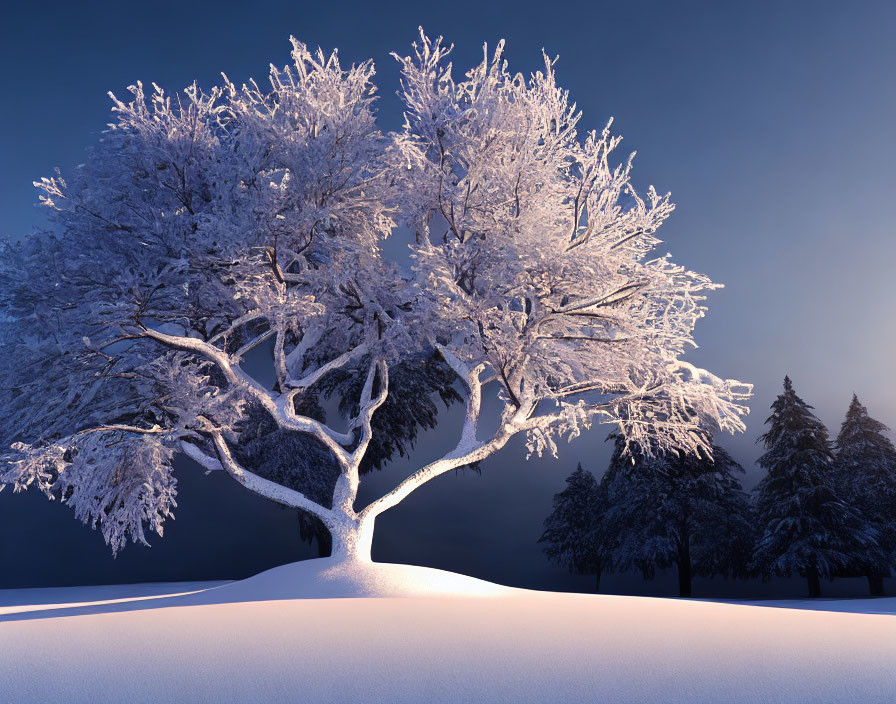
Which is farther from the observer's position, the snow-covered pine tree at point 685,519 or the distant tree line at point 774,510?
the snow-covered pine tree at point 685,519

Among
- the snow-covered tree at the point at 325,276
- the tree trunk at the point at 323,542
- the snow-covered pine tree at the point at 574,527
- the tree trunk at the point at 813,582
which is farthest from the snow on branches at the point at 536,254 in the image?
the snow-covered pine tree at the point at 574,527

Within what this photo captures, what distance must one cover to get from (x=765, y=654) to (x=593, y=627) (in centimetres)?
225

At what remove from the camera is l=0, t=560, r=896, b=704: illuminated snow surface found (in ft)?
17.4

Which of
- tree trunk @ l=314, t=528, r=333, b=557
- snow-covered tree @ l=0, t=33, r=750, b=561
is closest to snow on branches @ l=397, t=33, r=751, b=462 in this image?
snow-covered tree @ l=0, t=33, r=750, b=561

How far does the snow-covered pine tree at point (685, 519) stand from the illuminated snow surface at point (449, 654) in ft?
69.2

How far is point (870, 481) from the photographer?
33281 millimetres

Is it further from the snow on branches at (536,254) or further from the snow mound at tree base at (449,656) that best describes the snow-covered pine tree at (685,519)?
the snow mound at tree base at (449,656)

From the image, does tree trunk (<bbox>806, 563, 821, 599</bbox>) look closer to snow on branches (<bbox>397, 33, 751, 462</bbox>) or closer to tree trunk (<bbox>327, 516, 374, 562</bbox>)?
snow on branches (<bbox>397, 33, 751, 462</bbox>)

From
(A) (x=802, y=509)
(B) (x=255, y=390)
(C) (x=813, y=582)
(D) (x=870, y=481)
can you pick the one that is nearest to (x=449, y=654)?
(B) (x=255, y=390)

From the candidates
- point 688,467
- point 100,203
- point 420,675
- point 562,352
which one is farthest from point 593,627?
point 688,467

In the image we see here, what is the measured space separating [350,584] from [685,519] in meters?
21.6

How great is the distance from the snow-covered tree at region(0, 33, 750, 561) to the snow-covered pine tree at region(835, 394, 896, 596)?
60.8 feet

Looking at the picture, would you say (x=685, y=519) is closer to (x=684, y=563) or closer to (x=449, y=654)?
(x=684, y=563)

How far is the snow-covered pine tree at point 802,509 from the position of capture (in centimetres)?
2922
